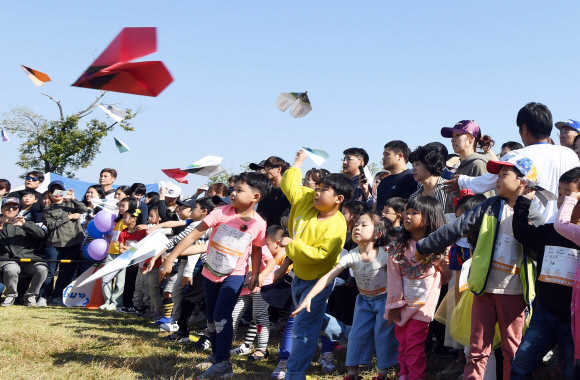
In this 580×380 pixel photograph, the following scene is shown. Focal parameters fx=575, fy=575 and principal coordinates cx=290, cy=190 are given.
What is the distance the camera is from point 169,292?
23.7 ft

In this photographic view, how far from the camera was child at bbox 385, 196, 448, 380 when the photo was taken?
13.6ft

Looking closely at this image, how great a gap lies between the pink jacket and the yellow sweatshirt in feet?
1.51

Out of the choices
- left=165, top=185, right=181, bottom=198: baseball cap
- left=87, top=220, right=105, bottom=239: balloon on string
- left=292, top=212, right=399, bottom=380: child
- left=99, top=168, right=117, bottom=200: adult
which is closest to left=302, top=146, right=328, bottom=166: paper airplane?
left=292, top=212, right=399, bottom=380: child

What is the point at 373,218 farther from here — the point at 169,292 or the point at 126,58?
the point at 169,292

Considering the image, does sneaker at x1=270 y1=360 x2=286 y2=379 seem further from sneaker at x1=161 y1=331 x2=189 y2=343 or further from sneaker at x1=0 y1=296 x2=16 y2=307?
sneaker at x1=0 y1=296 x2=16 y2=307

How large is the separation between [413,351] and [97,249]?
6098 millimetres

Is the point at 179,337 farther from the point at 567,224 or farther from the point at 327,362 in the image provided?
the point at 567,224

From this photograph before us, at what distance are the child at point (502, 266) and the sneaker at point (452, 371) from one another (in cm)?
98

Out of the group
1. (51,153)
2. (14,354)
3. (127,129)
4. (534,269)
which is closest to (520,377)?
(534,269)

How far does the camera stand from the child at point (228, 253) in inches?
190

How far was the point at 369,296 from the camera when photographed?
467cm

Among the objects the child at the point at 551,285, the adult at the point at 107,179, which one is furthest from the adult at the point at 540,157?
the adult at the point at 107,179

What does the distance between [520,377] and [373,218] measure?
1.63 m

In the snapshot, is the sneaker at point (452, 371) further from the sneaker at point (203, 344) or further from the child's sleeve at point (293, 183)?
the sneaker at point (203, 344)
